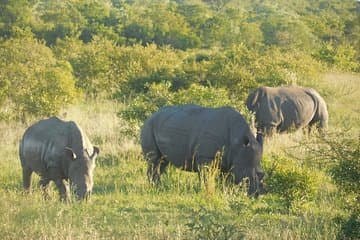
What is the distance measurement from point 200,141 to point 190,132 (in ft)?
1.07

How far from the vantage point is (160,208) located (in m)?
9.88

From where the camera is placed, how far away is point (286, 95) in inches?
669

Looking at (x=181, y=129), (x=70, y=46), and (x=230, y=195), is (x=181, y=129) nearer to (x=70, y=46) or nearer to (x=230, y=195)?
(x=230, y=195)

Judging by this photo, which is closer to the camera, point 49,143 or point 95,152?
point 95,152

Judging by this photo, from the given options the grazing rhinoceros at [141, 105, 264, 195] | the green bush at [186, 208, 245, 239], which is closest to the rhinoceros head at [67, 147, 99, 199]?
the grazing rhinoceros at [141, 105, 264, 195]

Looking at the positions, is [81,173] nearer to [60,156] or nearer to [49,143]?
[60,156]

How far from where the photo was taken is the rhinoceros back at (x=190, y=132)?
11287 mm

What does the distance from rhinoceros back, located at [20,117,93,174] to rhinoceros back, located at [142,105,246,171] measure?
1.59 metres

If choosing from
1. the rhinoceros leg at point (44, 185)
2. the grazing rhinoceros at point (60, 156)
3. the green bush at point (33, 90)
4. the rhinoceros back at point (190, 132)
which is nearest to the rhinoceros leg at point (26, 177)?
the grazing rhinoceros at point (60, 156)

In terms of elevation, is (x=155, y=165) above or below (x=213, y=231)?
below

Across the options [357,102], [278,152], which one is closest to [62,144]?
[278,152]

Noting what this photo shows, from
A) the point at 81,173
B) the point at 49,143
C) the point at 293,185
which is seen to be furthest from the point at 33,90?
the point at 293,185

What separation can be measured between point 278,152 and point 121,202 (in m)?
4.75

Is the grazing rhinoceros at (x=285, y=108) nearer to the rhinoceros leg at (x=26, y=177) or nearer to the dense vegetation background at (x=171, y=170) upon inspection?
the dense vegetation background at (x=171, y=170)
